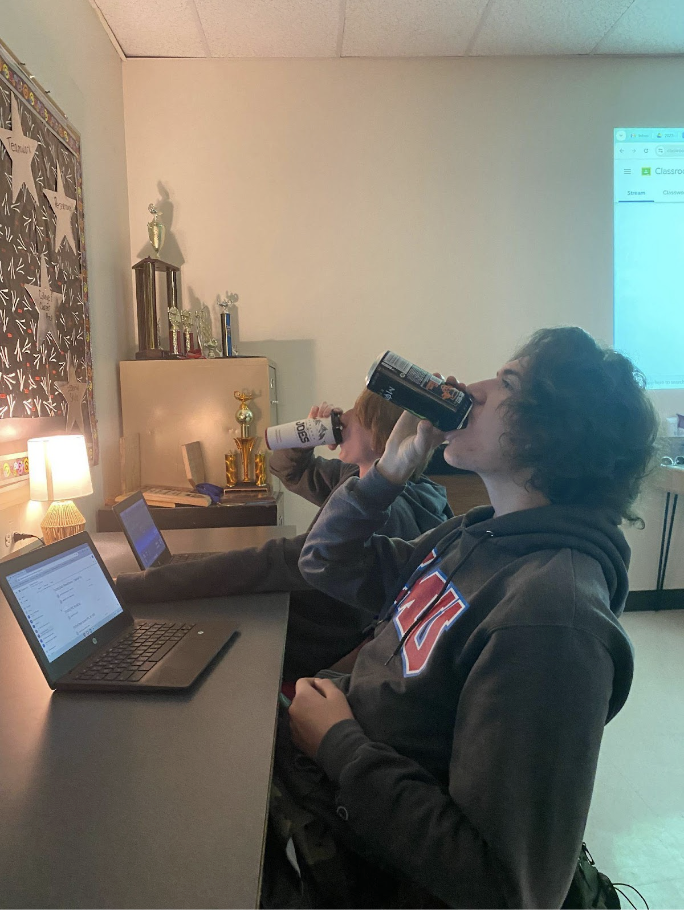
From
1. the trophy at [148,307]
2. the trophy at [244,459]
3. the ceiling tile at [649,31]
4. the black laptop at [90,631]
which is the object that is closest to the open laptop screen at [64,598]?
the black laptop at [90,631]

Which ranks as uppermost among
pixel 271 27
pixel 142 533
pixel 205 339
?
pixel 271 27

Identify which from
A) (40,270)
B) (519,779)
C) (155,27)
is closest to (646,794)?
(519,779)

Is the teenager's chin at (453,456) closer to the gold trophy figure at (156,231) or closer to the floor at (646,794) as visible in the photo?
the floor at (646,794)

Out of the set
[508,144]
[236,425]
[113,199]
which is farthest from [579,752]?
[508,144]

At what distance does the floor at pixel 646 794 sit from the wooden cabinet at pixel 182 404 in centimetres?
176

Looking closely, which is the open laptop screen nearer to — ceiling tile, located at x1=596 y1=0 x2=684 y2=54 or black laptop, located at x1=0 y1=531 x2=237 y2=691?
black laptop, located at x1=0 y1=531 x2=237 y2=691

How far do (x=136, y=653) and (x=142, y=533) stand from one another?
548 mm

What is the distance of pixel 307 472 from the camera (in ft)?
7.01

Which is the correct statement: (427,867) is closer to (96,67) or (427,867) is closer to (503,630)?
(503,630)

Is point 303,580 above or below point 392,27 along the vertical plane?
below

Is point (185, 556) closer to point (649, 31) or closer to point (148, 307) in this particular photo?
point (148, 307)

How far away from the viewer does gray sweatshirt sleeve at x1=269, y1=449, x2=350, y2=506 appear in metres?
2.12

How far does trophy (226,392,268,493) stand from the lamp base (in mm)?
940

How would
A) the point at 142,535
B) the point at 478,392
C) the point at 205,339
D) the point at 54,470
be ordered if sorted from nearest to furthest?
the point at 478,392 → the point at 142,535 → the point at 54,470 → the point at 205,339
